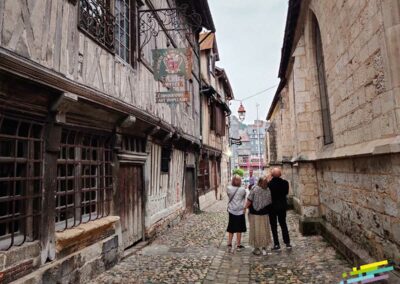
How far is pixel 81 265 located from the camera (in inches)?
160

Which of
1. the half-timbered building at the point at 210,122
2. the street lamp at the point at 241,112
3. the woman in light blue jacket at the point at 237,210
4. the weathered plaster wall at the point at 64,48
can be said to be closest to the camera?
the weathered plaster wall at the point at 64,48

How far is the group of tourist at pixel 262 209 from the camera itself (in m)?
5.62

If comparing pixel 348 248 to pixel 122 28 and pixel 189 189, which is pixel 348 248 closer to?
pixel 122 28

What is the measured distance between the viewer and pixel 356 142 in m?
4.18

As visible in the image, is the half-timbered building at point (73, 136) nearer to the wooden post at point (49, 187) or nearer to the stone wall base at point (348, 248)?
the wooden post at point (49, 187)

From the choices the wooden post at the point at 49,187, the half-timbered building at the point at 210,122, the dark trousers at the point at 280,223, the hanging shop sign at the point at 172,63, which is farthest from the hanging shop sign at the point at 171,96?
the half-timbered building at the point at 210,122

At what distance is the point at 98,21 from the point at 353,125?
12.9ft

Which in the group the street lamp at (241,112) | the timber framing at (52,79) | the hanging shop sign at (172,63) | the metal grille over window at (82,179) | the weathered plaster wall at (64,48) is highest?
the street lamp at (241,112)

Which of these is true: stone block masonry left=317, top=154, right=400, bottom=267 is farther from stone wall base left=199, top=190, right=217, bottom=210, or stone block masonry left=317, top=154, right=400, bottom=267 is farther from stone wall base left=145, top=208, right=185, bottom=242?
stone wall base left=199, top=190, right=217, bottom=210

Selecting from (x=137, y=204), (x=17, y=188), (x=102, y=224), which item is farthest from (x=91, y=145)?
(x=137, y=204)

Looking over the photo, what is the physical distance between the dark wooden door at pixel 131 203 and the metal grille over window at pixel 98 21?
2.19 m

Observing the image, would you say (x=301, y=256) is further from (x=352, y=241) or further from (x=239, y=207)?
(x=239, y=207)

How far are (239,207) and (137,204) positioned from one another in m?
2.02

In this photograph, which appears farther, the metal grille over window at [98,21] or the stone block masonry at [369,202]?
the metal grille over window at [98,21]
